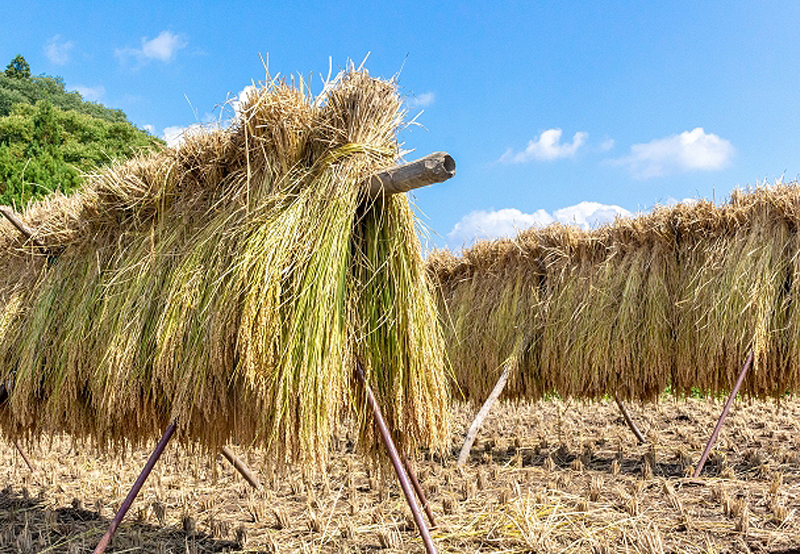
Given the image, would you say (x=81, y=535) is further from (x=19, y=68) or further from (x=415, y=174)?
(x=19, y=68)

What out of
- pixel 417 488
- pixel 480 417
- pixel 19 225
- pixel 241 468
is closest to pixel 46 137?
pixel 19 225

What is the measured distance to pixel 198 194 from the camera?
10.8 ft

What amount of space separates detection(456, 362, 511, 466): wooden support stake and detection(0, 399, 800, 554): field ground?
169 millimetres

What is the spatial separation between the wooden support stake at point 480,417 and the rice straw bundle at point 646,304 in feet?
0.97

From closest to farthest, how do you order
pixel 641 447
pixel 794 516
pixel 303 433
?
pixel 303 433, pixel 794 516, pixel 641 447

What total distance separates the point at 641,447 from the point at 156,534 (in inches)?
189

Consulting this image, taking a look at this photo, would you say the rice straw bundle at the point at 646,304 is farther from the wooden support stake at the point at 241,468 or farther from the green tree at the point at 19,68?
the green tree at the point at 19,68

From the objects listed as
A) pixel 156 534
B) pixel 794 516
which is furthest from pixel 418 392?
pixel 794 516

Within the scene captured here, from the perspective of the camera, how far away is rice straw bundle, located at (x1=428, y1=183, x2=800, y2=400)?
4.91 metres

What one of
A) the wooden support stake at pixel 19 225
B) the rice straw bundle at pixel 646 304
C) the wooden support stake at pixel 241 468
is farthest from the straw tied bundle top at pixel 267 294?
the rice straw bundle at pixel 646 304

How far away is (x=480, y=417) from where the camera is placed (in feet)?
18.7

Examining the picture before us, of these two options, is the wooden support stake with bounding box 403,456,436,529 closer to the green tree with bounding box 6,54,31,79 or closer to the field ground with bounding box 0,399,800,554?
the field ground with bounding box 0,399,800,554

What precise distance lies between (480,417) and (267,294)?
3623 mm

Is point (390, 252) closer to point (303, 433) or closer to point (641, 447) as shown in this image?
point (303, 433)
